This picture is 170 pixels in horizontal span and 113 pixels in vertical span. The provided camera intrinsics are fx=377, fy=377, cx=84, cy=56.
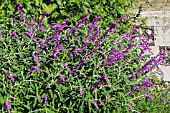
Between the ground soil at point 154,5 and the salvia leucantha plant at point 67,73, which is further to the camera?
the ground soil at point 154,5

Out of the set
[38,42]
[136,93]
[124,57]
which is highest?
[38,42]

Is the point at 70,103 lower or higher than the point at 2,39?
lower

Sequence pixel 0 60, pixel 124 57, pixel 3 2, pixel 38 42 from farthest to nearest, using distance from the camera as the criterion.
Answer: pixel 3 2, pixel 124 57, pixel 38 42, pixel 0 60

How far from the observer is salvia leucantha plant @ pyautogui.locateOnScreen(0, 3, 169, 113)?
318 cm

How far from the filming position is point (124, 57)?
3.71 metres

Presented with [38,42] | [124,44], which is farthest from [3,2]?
[124,44]

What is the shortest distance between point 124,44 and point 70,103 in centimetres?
92

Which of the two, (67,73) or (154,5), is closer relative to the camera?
(67,73)

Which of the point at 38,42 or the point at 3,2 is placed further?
the point at 3,2

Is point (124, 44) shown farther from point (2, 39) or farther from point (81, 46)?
point (2, 39)

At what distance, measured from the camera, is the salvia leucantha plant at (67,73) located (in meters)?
3.18

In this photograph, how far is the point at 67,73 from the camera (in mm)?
3268

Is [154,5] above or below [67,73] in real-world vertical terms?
above

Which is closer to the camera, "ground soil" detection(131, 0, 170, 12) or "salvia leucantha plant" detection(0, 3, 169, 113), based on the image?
"salvia leucantha plant" detection(0, 3, 169, 113)
